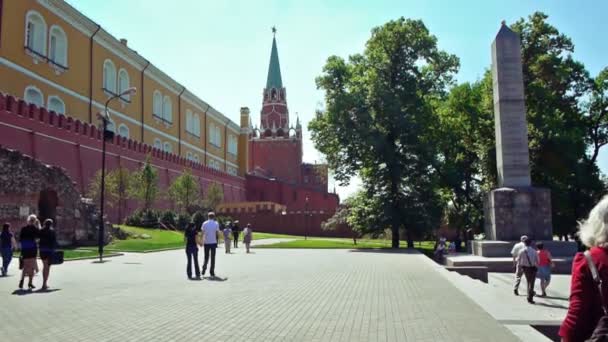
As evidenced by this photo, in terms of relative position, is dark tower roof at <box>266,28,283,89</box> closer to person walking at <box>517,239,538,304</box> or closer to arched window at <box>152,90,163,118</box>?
arched window at <box>152,90,163,118</box>

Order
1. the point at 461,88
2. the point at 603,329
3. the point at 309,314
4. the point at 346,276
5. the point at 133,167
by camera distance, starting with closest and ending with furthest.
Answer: the point at 603,329 → the point at 309,314 → the point at 346,276 → the point at 461,88 → the point at 133,167

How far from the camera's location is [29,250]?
445 inches

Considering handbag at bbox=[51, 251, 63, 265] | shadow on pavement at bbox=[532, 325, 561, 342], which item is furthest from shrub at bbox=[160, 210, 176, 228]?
shadow on pavement at bbox=[532, 325, 561, 342]

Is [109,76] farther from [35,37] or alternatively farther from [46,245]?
[46,245]

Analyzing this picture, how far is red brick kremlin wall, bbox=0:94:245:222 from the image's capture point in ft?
92.1

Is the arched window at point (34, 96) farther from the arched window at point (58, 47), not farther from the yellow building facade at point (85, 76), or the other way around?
the arched window at point (58, 47)

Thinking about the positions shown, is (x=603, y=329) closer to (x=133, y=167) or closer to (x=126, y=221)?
(x=126, y=221)

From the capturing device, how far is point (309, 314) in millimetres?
8133

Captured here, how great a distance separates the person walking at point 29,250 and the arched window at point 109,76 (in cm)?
3368

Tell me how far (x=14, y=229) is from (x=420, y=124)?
20.0m

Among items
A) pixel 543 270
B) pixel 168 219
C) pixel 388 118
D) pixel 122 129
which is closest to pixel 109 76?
pixel 122 129

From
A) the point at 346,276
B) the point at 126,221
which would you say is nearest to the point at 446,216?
the point at 126,221

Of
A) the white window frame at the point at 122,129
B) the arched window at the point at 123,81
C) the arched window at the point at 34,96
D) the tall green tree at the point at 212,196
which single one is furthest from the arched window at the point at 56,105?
the tall green tree at the point at 212,196

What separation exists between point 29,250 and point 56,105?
28.4 meters
